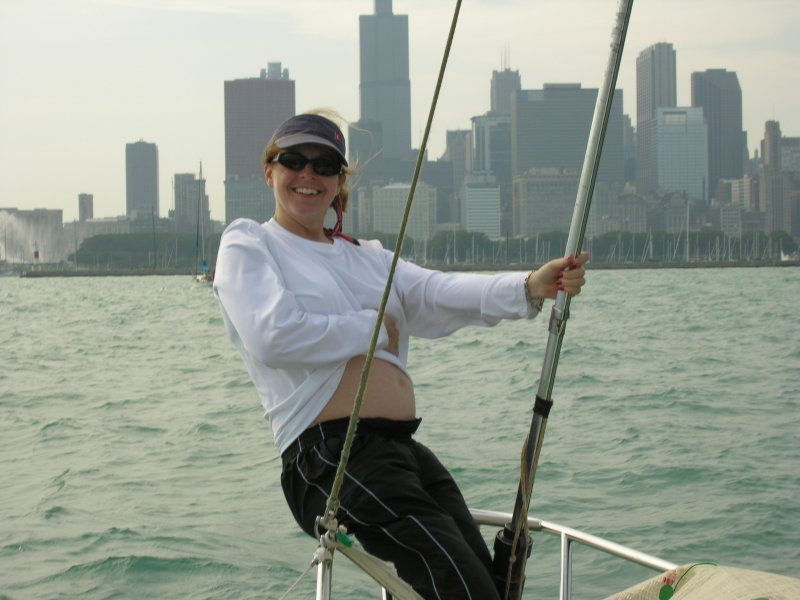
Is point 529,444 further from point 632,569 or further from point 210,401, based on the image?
point 210,401

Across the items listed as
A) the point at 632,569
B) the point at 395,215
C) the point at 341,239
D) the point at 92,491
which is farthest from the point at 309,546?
the point at 395,215

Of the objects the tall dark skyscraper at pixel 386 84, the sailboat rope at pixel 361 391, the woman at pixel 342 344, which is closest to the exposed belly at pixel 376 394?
the woman at pixel 342 344

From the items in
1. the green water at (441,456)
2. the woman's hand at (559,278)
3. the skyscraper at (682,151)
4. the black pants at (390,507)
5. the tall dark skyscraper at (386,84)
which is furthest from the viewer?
the skyscraper at (682,151)

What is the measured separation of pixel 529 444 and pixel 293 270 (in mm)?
682

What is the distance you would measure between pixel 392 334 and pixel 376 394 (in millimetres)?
195

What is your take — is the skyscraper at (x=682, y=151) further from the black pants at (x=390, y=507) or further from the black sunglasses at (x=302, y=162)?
the black pants at (x=390, y=507)

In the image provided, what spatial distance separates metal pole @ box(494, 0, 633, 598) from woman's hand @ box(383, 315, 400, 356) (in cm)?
37

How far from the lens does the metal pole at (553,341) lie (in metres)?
2.53

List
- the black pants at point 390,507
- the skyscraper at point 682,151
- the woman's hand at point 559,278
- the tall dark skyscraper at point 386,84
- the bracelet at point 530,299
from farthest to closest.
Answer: the skyscraper at point 682,151, the tall dark skyscraper at point 386,84, the bracelet at point 530,299, the woman's hand at point 559,278, the black pants at point 390,507

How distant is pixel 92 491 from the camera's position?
11250mm

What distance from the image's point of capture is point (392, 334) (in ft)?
9.45

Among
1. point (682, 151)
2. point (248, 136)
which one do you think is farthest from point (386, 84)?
point (682, 151)

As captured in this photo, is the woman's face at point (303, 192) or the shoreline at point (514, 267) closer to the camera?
the woman's face at point (303, 192)

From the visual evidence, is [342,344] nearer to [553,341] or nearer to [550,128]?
[553,341]
